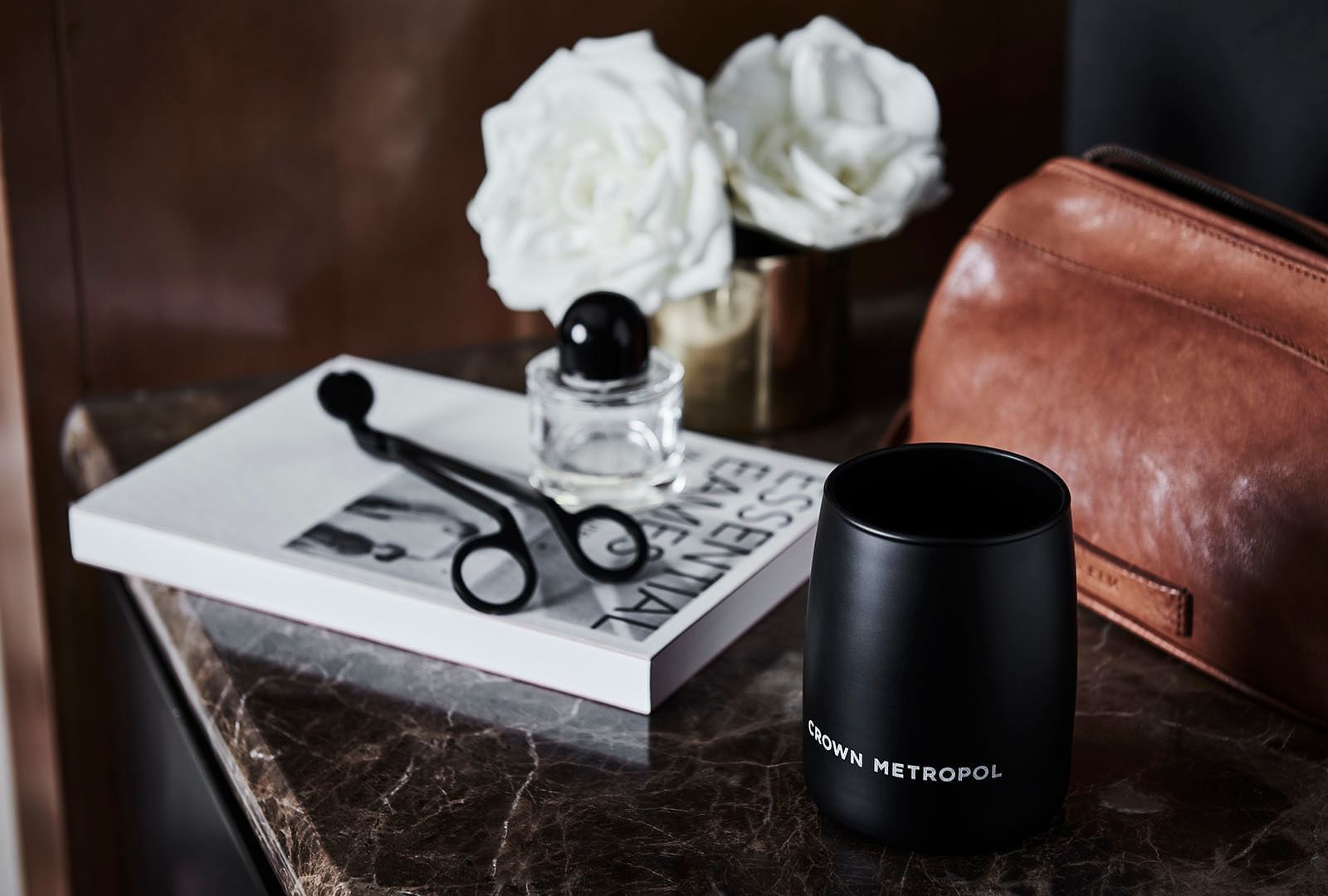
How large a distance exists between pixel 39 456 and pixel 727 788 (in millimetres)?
558

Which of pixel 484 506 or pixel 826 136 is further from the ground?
pixel 826 136

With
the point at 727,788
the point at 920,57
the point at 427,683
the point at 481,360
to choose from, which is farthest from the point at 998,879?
the point at 920,57

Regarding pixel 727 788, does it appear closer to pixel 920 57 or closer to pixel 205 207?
pixel 205 207

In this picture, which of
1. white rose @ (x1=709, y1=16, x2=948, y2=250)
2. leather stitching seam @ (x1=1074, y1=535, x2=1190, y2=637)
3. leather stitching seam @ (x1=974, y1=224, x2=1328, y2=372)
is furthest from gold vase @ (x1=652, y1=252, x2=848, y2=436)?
leather stitching seam @ (x1=1074, y1=535, x2=1190, y2=637)

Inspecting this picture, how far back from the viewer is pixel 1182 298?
573 mm

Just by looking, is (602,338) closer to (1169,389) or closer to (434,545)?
(434,545)

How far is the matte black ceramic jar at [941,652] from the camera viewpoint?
0.42 m

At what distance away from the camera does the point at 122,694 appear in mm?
889

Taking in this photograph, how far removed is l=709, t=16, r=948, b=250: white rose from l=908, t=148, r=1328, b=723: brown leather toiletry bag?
92mm

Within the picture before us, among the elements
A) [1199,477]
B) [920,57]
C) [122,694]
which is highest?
[920,57]

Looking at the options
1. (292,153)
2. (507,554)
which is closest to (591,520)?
(507,554)

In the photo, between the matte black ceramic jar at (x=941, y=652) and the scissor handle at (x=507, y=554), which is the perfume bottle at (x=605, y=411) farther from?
the matte black ceramic jar at (x=941, y=652)

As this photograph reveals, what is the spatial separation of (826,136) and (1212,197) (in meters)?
0.22

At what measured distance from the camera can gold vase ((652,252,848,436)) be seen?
0.78 metres
